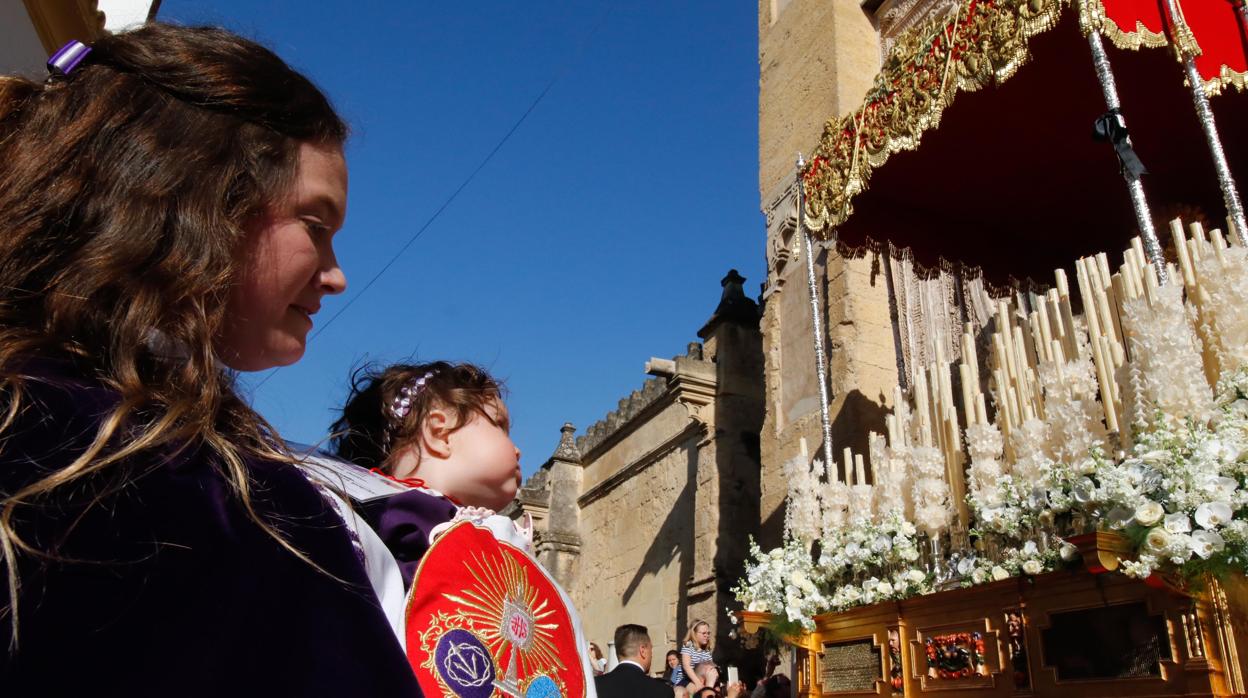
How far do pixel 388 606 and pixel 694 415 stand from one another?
35.9 ft

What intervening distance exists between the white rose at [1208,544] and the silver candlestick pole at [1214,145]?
1758 millimetres

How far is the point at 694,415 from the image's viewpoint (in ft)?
39.4

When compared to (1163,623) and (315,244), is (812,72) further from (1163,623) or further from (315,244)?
(315,244)

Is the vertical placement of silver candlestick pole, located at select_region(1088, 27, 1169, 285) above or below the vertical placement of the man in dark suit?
above

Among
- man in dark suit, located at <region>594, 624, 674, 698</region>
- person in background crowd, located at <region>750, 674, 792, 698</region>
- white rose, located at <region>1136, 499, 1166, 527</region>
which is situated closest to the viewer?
white rose, located at <region>1136, 499, 1166, 527</region>

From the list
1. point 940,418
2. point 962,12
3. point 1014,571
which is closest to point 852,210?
point 962,12

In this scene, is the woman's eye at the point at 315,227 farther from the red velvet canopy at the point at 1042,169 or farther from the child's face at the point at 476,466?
the red velvet canopy at the point at 1042,169

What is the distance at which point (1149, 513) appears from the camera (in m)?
3.29

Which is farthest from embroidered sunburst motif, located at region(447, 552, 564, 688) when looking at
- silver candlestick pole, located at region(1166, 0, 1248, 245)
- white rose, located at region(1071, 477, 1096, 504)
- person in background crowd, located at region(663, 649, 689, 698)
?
person in background crowd, located at region(663, 649, 689, 698)

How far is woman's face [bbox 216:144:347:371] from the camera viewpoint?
0.93 metres

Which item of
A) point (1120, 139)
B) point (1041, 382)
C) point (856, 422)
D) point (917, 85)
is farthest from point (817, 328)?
point (1120, 139)

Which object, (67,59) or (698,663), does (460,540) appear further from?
(698,663)

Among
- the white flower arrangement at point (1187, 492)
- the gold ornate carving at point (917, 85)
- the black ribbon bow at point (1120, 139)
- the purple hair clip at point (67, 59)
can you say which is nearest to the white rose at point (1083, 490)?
the white flower arrangement at point (1187, 492)

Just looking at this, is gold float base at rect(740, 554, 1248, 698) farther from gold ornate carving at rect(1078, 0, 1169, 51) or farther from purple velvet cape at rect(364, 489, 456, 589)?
gold ornate carving at rect(1078, 0, 1169, 51)
